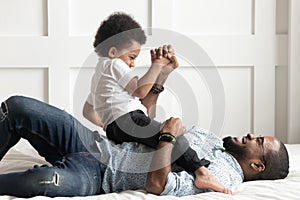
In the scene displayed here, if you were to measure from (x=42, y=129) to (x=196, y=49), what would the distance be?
119cm

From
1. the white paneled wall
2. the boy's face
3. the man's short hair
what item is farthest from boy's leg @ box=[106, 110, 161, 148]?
the white paneled wall

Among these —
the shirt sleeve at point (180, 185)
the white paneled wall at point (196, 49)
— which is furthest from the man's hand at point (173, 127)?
the white paneled wall at point (196, 49)

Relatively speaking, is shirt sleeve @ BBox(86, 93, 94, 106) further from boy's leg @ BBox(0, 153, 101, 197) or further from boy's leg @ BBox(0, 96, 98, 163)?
boy's leg @ BBox(0, 153, 101, 197)

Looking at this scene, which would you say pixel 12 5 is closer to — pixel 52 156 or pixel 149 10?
pixel 149 10

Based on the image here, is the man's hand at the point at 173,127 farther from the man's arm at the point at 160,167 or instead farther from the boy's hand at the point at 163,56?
the boy's hand at the point at 163,56

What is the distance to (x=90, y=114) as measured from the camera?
1.98 m

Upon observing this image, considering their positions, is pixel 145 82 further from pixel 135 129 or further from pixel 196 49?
pixel 196 49

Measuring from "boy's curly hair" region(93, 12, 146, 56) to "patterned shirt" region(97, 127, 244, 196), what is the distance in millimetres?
A: 386

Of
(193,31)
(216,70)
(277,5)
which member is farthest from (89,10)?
(277,5)

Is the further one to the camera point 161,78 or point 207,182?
point 161,78

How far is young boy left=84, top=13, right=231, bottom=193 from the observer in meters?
1.53

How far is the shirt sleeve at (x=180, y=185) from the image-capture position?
4.80 feet

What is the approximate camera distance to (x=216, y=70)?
265 centimetres

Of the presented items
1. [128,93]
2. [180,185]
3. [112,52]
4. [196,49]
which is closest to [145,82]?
[128,93]
